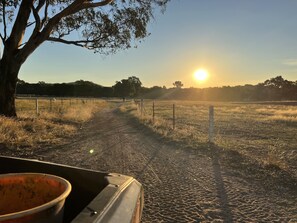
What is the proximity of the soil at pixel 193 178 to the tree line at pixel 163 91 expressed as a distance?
10894cm

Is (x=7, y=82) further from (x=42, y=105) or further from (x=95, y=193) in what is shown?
(x=42, y=105)

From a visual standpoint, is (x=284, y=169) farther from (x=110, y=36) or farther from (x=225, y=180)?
(x=110, y=36)

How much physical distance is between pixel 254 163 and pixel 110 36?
11673mm

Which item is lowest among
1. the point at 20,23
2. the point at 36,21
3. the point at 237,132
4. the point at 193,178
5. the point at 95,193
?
the point at 237,132

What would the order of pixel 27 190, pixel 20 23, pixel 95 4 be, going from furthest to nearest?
pixel 95 4, pixel 20 23, pixel 27 190

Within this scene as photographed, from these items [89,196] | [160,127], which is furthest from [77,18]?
[89,196]

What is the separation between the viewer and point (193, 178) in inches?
250

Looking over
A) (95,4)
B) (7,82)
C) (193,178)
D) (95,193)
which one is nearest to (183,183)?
(193,178)

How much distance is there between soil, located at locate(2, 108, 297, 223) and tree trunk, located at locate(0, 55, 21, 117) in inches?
217

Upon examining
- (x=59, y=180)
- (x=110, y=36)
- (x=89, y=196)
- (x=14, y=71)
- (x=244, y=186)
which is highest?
(x=110, y=36)

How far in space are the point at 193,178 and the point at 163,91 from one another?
496 ft

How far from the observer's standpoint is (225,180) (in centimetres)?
624

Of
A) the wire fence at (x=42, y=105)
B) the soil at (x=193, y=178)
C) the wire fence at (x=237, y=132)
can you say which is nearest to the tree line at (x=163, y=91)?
the wire fence at (x=42, y=105)

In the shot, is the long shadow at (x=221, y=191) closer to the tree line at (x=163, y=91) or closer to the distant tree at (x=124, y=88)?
the tree line at (x=163, y=91)
